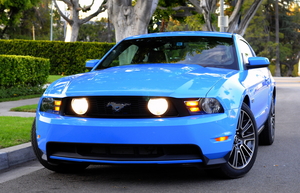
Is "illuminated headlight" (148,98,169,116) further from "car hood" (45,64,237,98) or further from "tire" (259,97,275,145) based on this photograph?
"tire" (259,97,275,145)

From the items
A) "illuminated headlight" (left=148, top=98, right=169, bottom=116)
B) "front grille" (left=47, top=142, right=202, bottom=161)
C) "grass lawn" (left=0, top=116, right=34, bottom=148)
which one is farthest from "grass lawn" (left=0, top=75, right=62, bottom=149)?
"illuminated headlight" (left=148, top=98, right=169, bottom=116)

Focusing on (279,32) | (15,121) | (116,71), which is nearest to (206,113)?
(116,71)

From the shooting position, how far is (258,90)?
20.7ft

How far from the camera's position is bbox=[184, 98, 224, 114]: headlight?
4.47 metres

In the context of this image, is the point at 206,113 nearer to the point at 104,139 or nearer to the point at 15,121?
the point at 104,139

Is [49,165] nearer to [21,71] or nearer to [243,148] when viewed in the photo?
[243,148]

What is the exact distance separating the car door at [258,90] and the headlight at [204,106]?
1.06 m

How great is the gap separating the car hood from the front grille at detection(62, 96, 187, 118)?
0.05 m

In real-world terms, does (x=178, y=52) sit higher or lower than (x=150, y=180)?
higher

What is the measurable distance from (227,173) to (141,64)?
1782 millimetres

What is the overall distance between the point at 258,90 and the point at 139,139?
96.2 inches

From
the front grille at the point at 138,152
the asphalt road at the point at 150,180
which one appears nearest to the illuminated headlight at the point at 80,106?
the front grille at the point at 138,152

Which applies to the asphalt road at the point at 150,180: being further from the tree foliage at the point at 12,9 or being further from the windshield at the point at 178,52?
the tree foliage at the point at 12,9

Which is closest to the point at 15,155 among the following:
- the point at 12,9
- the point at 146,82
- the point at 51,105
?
the point at 51,105
